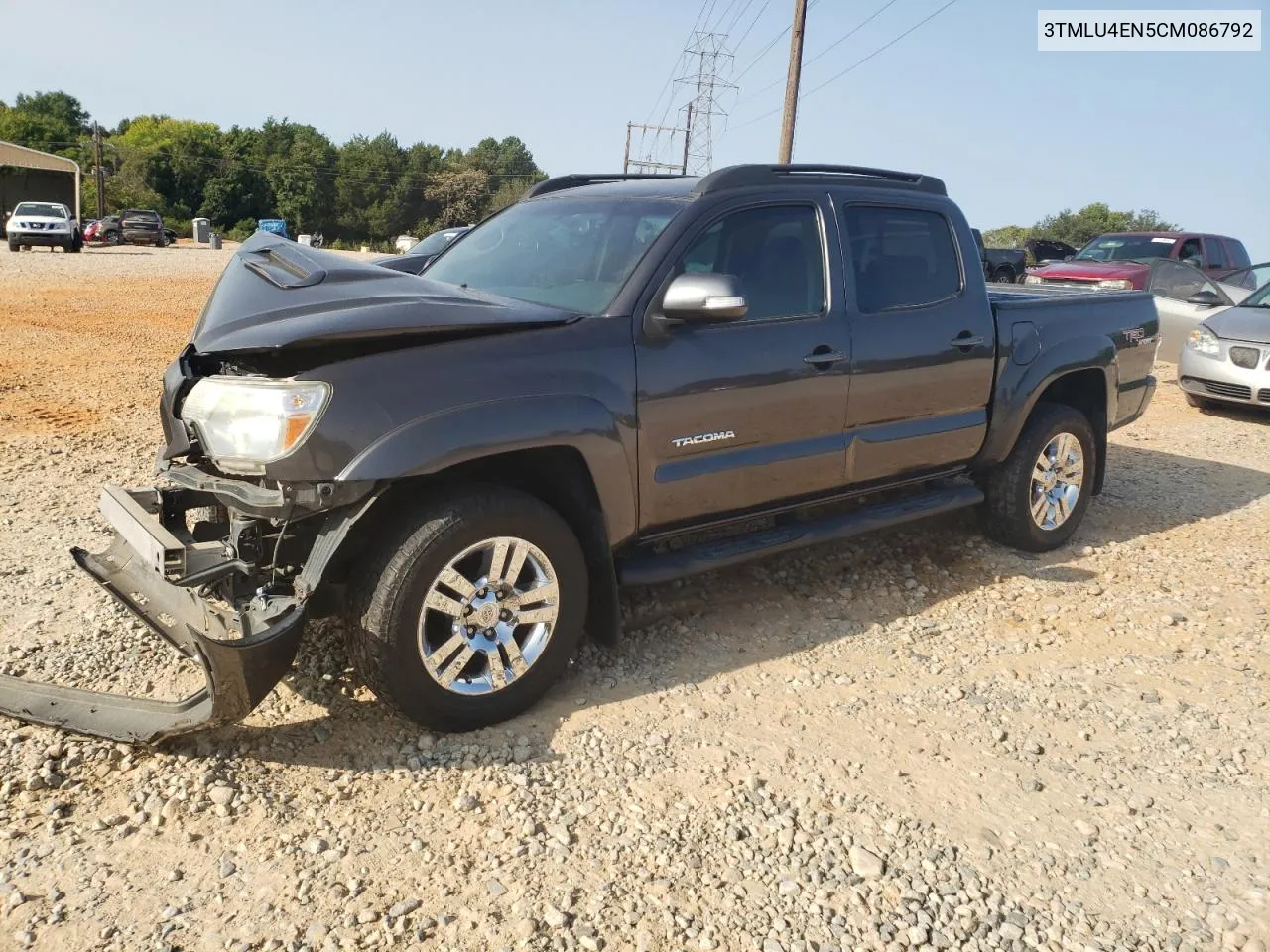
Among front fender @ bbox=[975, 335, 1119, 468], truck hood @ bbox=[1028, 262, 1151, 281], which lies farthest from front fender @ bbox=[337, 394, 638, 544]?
truck hood @ bbox=[1028, 262, 1151, 281]

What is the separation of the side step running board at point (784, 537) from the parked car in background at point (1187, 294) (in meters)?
7.41

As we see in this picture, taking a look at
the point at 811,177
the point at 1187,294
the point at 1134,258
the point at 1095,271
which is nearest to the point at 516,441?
the point at 811,177

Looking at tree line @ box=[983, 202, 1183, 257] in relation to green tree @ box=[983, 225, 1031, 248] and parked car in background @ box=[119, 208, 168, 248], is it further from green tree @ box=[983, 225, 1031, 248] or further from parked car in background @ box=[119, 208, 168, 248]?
parked car in background @ box=[119, 208, 168, 248]

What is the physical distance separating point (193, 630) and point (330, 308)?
42.8 inches

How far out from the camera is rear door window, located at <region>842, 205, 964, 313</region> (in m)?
4.43

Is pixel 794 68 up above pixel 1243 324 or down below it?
above

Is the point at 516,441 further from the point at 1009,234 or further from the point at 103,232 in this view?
the point at 1009,234

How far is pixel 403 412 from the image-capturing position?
306cm

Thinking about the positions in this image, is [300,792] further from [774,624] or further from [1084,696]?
[1084,696]

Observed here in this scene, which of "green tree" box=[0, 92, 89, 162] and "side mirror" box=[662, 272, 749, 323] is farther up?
"green tree" box=[0, 92, 89, 162]

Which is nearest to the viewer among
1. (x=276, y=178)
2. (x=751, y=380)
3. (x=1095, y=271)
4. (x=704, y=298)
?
(x=704, y=298)

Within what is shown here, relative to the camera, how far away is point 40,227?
30.1m

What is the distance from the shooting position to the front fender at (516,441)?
3014 millimetres

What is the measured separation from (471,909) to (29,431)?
5.93 metres
